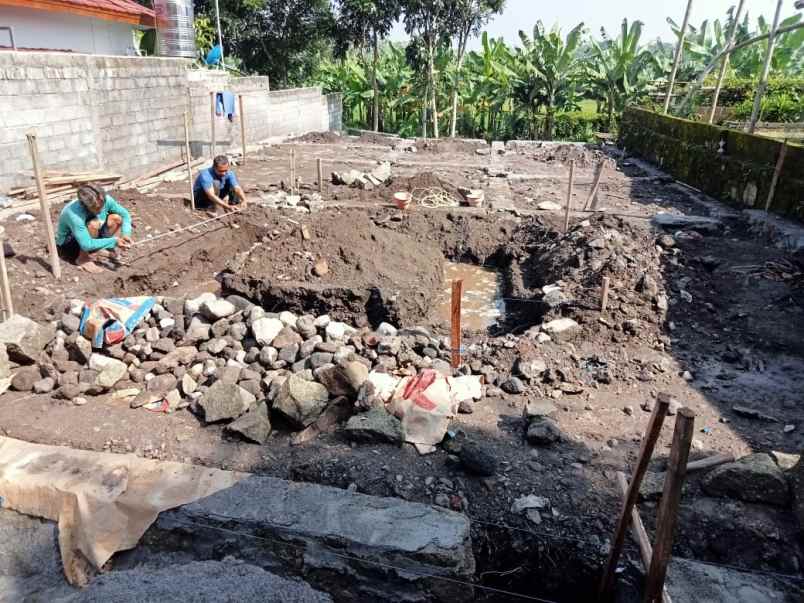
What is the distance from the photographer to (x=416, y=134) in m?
24.9

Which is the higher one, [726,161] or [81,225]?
[726,161]

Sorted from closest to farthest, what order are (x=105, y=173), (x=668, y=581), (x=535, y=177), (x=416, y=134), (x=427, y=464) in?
(x=668, y=581) → (x=427, y=464) → (x=105, y=173) → (x=535, y=177) → (x=416, y=134)

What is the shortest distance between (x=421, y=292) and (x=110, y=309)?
133 inches

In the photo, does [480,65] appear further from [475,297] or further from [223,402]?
[223,402]

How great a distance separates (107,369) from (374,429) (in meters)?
2.39

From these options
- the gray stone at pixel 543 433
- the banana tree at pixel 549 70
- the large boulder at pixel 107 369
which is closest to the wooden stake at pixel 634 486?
the gray stone at pixel 543 433

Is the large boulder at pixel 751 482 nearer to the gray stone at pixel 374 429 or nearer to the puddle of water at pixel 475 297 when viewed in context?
the gray stone at pixel 374 429

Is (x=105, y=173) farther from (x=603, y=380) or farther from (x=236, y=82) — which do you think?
(x=603, y=380)

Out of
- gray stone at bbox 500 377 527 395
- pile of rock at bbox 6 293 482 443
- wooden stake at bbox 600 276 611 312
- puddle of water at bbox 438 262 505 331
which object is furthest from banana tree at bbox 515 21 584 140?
gray stone at bbox 500 377 527 395

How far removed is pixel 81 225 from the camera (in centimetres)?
654

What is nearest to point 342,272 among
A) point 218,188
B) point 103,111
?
point 218,188

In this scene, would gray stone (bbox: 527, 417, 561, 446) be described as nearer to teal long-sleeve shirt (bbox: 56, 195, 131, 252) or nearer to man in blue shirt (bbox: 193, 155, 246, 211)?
teal long-sleeve shirt (bbox: 56, 195, 131, 252)

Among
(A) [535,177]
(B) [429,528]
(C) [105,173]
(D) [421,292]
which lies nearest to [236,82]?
(C) [105,173]

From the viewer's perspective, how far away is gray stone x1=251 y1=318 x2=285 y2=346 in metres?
5.20
